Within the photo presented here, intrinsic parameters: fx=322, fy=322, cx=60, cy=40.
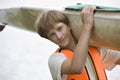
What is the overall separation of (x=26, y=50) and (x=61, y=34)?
1243 millimetres

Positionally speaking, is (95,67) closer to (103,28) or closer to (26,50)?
(103,28)

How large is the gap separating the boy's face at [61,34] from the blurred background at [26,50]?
3.62 ft

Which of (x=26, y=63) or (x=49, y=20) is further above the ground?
(x=49, y=20)

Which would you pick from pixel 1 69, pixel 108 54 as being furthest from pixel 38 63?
pixel 108 54

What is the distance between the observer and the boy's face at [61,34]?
1.04 metres

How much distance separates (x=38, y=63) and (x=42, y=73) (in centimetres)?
8

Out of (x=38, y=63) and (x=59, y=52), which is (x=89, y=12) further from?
(x=38, y=63)

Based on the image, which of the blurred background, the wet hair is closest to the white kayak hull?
the wet hair

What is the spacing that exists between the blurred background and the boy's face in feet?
3.62

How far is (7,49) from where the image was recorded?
7.54ft

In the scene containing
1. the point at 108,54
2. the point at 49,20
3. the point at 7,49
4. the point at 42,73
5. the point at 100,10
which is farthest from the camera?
the point at 7,49

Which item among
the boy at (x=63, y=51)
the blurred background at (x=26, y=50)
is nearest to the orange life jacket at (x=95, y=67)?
the boy at (x=63, y=51)

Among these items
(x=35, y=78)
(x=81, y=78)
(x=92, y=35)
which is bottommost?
(x=35, y=78)

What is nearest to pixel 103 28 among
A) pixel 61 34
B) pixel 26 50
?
pixel 61 34
